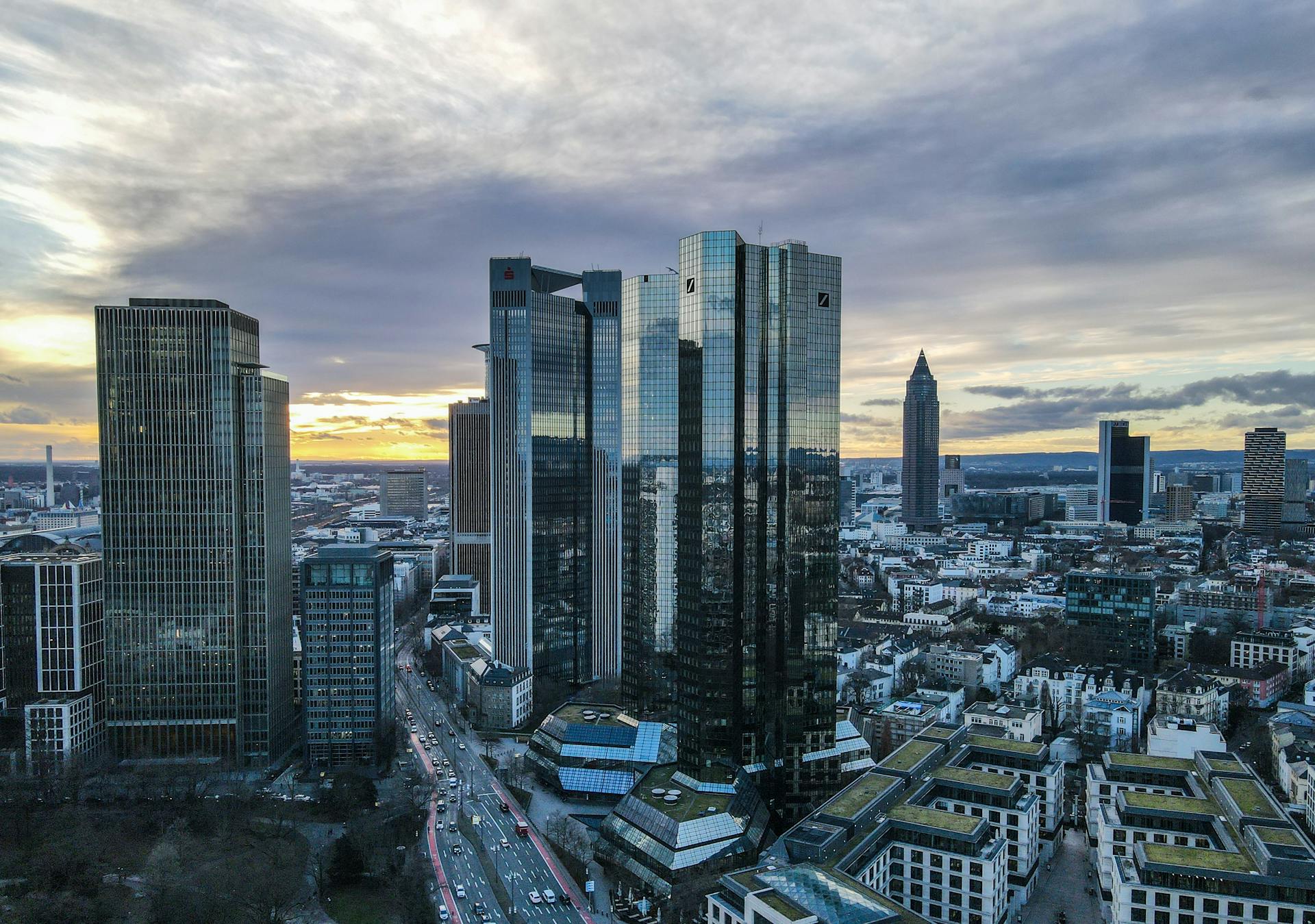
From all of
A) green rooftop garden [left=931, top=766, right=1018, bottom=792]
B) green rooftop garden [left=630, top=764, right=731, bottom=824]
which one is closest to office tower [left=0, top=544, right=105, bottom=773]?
green rooftop garden [left=630, top=764, right=731, bottom=824]

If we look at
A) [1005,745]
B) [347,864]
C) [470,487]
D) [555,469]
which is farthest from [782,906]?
[470,487]

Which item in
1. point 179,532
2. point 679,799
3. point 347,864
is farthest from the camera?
point 179,532

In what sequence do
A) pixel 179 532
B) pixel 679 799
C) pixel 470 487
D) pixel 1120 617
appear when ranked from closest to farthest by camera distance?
pixel 679 799
pixel 179 532
pixel 1120 617
pixel 470 487

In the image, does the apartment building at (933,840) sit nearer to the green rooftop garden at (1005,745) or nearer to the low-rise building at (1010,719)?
the green rooftop garden at (1005,745)

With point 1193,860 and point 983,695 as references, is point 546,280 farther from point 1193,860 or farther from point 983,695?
point 1193,860

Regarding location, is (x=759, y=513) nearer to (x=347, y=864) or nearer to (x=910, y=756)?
(x=910, y=756)

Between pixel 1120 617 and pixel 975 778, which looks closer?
pixel 975 778
